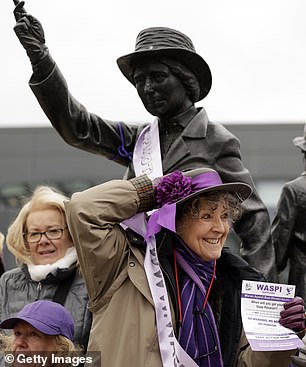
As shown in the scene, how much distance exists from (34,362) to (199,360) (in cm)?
72

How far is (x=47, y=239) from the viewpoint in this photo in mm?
4797

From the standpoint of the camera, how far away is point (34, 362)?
149 inches

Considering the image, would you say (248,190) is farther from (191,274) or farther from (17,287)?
(17,287)

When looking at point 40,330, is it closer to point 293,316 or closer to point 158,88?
point 293,316

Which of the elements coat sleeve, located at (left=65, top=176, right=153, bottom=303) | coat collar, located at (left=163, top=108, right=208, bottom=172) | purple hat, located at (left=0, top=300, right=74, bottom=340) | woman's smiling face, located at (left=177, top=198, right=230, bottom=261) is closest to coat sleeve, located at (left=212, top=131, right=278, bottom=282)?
coat collar, located at (left=163, top=108, right=208, bottom=172)

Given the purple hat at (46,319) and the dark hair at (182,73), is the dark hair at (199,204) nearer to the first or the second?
the purple hat at (46,319)

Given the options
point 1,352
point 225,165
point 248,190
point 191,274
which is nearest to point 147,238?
point 191,274

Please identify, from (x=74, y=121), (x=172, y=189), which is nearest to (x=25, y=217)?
(x=74, y=121)

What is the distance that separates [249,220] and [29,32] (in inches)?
67.9

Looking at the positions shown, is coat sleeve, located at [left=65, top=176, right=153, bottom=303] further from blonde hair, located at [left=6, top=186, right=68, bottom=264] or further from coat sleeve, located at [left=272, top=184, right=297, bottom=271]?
coat sleeve, located at [left=272, top=184, right=297, bottom=271]

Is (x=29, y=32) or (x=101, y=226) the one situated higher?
(x=29, y=32)

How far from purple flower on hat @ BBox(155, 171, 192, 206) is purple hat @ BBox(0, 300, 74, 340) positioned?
2.27 ft

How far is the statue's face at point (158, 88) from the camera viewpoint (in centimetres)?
496

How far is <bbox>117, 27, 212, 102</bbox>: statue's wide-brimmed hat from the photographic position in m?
4.94
